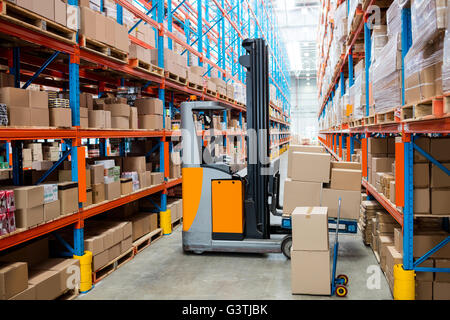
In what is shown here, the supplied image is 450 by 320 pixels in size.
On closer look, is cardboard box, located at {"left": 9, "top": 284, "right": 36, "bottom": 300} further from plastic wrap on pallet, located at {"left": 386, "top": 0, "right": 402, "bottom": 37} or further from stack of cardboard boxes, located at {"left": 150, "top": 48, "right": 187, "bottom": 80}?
stack of cardboard boxes, located at {"left": 150, "top": 48, "right": 187, "bottom": 80}

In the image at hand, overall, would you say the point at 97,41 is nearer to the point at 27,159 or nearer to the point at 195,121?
the point at 195,121

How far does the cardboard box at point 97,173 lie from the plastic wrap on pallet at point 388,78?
3.36m

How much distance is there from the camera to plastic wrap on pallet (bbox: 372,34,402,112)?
3.46 metres

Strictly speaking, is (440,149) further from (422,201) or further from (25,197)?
(25,197)

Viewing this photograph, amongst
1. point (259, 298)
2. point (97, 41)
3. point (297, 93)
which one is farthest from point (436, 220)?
point (297, 93)

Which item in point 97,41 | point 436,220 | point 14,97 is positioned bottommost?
point 436,220

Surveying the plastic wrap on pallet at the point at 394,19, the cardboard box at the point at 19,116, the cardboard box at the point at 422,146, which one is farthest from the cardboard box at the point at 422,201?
the cardboard box at the point at 19,116

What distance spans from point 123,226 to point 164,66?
2909 mm

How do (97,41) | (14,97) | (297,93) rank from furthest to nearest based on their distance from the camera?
(297,93)
(97,41)
(14,97)

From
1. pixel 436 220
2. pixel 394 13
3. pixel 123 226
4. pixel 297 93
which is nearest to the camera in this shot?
pixel 394 13

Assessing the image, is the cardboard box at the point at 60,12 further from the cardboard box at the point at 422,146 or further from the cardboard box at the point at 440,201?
the cardboard box at the point at 440,201

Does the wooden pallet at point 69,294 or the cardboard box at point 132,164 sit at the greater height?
the cardboard box at point 132,164

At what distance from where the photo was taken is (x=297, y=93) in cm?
4400

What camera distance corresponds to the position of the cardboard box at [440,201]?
3.32 meters
